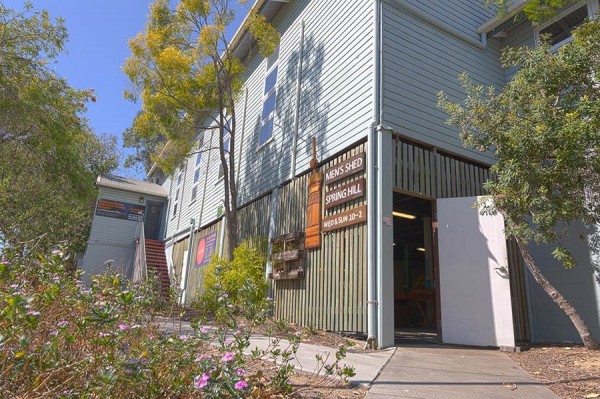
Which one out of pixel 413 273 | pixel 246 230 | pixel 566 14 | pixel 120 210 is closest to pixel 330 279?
pixel 246 230

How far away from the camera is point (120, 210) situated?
23.7 meters

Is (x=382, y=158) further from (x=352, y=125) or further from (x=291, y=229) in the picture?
(x=291, y=229)

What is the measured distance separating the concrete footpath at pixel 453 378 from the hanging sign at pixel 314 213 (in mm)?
2862

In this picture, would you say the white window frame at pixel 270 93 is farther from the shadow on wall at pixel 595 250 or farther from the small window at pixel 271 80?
the shadow on wall at pixel 595 250

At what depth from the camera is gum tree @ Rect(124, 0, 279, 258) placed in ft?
37.6

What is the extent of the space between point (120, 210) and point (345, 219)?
19.6 meters

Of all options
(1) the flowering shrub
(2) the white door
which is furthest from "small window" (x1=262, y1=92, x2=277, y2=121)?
(1) the flowering shrub

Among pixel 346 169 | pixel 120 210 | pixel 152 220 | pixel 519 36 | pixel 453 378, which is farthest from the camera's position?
pixel 152 220

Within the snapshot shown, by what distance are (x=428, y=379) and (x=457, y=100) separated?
20.1ft

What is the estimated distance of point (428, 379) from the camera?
4.11 meters

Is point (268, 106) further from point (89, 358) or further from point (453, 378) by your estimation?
point (89, 358)

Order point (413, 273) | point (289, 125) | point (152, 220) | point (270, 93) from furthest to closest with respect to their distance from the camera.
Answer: point (152, 220) < point (413, 273) < point (270, 93) < point (289, 125)

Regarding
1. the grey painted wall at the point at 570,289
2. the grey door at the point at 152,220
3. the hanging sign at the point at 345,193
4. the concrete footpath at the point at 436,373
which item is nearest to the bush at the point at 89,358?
the concrete footpath at the point at 436,373

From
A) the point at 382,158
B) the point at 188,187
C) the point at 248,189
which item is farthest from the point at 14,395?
the point at 188,187
